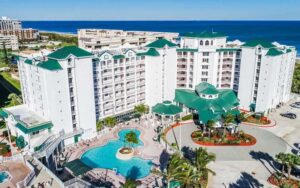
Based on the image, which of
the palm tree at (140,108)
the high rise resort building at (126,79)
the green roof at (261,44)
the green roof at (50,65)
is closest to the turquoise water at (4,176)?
the high rise resort building at (126,79)

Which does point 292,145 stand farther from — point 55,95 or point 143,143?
point 55,95

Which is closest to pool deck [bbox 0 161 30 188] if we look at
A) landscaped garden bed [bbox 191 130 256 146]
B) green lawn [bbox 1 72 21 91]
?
landscaped garden bed [bbox 191 130 256 146]

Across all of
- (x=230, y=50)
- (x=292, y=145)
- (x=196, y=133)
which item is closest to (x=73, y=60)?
(x=196, y=133)

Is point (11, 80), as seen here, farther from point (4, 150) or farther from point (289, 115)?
point (289, 115)

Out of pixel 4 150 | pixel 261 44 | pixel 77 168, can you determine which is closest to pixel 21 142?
pixel 4 150

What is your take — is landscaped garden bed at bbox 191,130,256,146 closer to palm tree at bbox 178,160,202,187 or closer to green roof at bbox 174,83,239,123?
green roof at bbox 174,83,239,123

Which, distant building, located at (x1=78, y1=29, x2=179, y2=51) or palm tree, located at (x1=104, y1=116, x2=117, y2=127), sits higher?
distant building, located at (x1=78, y1=29, x2=179, y2=51)

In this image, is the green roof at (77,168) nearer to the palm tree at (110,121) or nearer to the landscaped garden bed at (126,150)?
the landscaped garden bed at (126,150)
